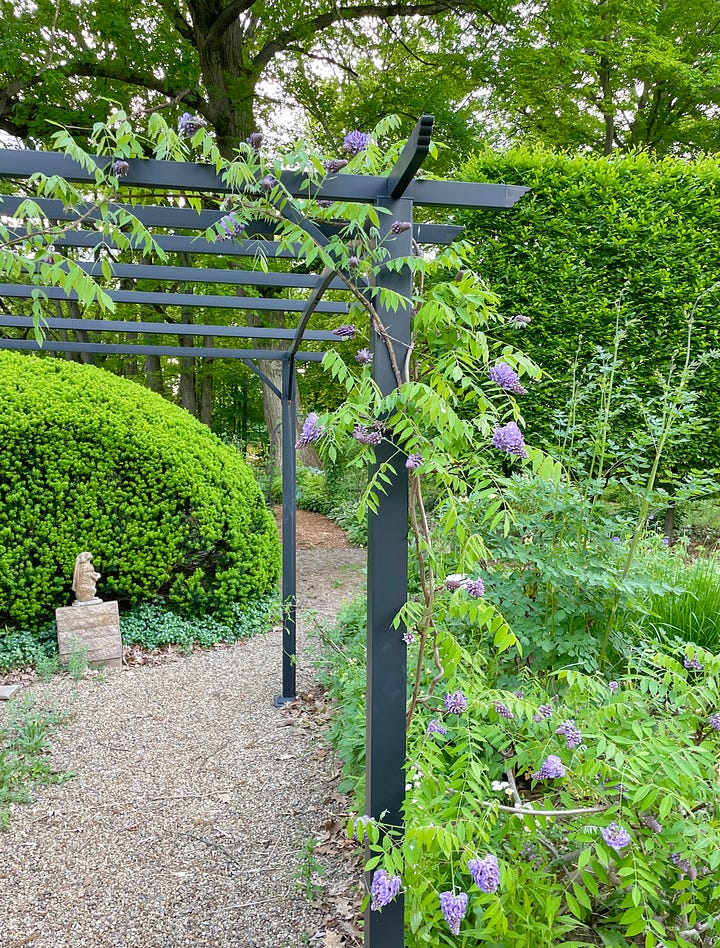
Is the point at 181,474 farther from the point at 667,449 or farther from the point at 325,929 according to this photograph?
the point at 667,449

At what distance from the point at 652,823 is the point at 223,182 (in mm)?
1928

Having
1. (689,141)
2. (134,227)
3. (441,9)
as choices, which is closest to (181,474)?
(134,227)

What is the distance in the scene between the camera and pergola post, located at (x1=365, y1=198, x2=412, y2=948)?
1.54 meters

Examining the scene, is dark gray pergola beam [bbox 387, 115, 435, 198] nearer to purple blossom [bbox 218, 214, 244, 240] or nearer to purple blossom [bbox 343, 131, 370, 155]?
purple blossom [bbox 343, 131, 370, 155]

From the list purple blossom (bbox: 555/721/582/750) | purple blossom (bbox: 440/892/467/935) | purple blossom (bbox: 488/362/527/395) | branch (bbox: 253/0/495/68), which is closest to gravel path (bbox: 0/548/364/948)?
purple blossom (bbox: 440/892/467/935)

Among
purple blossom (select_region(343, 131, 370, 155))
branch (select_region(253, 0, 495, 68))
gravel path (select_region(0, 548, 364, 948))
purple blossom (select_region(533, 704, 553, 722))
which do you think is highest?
branch (select_region(253, 0, 495, 68))

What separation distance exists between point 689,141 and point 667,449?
7271 mm

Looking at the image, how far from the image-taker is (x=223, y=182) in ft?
4.76

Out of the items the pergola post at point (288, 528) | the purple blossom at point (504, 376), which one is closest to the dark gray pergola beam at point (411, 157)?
the purple blossom at point (504, 376)

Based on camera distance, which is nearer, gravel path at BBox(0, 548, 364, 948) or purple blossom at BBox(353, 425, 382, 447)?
purple blossom at BBox(353, 425, 382, 447)

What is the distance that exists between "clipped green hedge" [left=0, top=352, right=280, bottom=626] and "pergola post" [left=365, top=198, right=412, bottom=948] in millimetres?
3488

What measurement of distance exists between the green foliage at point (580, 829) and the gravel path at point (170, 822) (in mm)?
693

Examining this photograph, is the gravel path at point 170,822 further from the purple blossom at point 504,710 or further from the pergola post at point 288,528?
the purple blossom at point 504,710

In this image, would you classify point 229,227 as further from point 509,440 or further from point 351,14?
point 351,14
